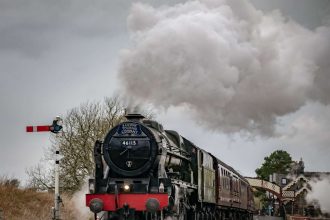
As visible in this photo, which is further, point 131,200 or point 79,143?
point 79,143

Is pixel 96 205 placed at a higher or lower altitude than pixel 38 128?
lower

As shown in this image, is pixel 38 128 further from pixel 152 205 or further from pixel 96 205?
pixel 152 205

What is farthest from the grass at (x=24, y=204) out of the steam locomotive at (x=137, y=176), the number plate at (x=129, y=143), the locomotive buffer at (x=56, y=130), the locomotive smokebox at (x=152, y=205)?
the locomotive smokebox at (x=152, y=205)

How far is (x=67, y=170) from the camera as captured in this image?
31297 mm

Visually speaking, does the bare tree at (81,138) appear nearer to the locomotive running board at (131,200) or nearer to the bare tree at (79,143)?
the bare tree at (79,143)

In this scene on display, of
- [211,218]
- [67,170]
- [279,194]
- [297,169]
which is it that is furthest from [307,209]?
[211,218]

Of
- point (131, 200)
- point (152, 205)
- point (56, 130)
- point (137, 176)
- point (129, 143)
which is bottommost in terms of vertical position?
point (152, 205)

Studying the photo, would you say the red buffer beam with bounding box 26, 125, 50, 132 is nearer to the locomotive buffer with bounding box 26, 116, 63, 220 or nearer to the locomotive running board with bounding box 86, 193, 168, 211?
the locomotive buffer with bounding box 26, 116, 63, 220

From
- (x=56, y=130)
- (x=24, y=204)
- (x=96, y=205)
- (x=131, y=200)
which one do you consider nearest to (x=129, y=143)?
(x=131, y=200)

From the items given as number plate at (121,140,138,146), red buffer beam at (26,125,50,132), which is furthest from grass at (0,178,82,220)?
number plate at (121,140,138,146)

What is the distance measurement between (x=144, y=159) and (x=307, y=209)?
47.0 meters

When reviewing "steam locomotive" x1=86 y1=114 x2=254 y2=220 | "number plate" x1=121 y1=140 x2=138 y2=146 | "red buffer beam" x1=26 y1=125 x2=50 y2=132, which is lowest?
"steam locomotive" x1=86 y1=114 x2=254 y2=220

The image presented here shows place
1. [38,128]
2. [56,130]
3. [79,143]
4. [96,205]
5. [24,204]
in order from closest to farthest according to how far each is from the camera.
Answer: [96,205], [56,130], [38,128], [24,204], [79,143]

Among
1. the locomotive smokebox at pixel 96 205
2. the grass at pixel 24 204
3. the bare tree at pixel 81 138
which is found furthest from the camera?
the bare tree at pixel 81 138
